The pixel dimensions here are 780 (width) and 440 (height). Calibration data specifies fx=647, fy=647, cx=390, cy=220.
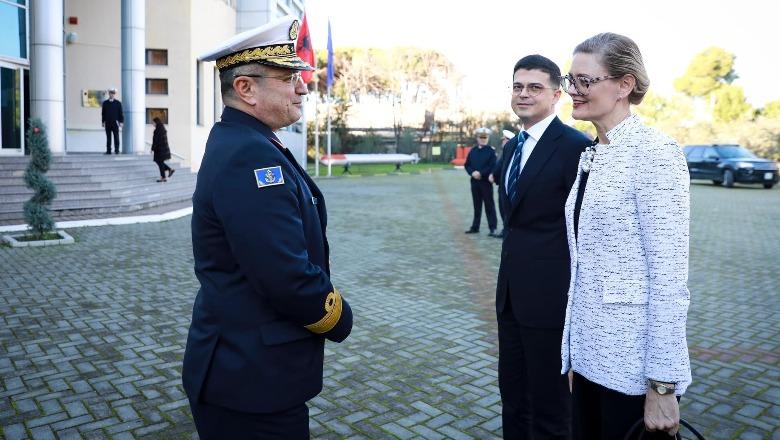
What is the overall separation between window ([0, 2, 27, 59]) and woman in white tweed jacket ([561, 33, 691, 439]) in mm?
17435

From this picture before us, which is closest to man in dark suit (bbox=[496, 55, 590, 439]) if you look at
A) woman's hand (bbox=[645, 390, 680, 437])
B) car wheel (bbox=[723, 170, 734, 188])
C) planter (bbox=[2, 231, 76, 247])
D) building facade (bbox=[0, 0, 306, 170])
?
woman's hand (bbox=[645, 390, 680, 437])

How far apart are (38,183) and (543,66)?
9.47m

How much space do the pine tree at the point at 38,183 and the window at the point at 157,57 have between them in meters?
14.9

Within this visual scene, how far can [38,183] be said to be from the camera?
10.4 m

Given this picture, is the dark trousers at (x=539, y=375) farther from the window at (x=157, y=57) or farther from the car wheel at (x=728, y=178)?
the car wheel at (x=728, y=178)

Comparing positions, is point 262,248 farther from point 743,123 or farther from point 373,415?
point 743,123

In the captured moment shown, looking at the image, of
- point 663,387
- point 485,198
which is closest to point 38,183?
point 485,198

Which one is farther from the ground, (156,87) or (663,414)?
(156,87)

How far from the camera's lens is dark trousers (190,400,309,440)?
6.89 ft

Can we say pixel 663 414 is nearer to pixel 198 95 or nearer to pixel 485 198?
pixel 485 198

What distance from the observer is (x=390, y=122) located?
52875mm

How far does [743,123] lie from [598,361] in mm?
39756

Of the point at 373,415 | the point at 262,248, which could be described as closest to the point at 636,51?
the point at 262,248

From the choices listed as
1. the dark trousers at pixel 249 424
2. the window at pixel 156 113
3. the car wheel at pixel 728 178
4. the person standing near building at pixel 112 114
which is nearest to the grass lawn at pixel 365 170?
the window at pixel 156 113
